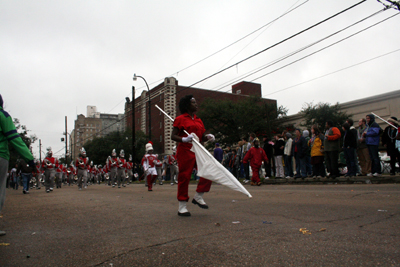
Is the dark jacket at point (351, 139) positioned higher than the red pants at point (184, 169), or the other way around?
the dark jacket at point (351, 139)

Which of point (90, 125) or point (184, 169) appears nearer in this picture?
point (184, 169)

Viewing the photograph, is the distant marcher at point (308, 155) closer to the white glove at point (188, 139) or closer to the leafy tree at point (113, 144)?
the white glove at point (188, 139)

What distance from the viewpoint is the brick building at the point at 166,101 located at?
A: 5253 cm

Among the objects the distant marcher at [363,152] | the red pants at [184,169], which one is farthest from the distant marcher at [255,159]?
the red pants at [184,169]

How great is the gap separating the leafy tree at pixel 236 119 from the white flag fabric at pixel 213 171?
3619cm

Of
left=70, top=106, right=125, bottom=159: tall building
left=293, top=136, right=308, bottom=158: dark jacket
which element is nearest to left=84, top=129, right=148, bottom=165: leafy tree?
left=293, top=136, right=308, bottom=158: dark jacket

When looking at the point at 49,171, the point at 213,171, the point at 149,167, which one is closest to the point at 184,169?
the point at 213,171

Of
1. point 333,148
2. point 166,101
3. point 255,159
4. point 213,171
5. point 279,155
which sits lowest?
point 213,171

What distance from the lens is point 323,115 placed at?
33000mm

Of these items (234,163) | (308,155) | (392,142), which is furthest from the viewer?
(234,163)

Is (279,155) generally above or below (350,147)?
below

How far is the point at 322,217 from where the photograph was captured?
14.5ft

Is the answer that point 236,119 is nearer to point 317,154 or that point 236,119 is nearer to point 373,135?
point 317,154

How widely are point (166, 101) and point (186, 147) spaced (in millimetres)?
48217
